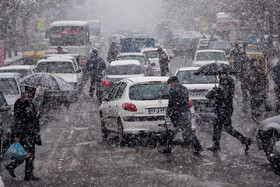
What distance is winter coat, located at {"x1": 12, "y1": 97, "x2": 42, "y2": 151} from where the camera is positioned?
8812 mm

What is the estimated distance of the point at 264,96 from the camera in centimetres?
1697

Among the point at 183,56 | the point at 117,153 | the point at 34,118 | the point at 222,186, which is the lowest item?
the point at 183,56

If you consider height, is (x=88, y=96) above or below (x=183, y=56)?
above

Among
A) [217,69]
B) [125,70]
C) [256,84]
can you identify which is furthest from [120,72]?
[217,69]

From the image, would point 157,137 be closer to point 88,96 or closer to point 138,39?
point 88,96

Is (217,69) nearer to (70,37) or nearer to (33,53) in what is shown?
(70,37)

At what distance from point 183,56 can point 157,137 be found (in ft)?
124

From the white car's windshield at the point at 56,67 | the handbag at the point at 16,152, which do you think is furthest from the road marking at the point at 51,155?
the white car's windshield at the point at 56,67

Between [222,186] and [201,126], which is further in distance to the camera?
[201,126]

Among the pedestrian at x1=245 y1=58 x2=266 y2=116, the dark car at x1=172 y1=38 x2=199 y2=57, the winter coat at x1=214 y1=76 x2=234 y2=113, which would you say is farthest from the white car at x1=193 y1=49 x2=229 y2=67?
the dark car at x1=172 y1=38 x2=199 y2=57

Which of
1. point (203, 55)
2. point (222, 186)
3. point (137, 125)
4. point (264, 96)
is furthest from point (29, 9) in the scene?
point (222, 186)

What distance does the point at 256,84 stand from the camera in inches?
662

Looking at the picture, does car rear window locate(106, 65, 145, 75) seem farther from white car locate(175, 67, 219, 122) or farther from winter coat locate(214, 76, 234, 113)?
winter coat locate(214, 76, 234, 113)

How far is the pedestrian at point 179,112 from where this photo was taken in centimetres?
1075
